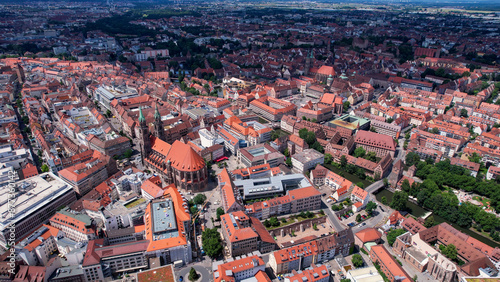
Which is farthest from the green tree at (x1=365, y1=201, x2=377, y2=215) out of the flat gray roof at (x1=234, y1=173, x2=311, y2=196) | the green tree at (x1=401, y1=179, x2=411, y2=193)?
the flat gray roof at (x1=234, y1=173, x2=311, y2=196)

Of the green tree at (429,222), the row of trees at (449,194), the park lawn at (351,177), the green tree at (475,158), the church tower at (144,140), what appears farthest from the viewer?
the green tree at (475,158)

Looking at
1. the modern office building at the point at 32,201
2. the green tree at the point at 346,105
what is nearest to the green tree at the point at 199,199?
the modern office building at the point at 32,201

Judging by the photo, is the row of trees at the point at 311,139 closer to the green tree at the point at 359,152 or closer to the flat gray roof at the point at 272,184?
the green tree at the point at 359,152

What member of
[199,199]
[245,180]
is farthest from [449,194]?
[199,199]

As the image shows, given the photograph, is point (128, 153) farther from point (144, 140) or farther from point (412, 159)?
point (412, 159)

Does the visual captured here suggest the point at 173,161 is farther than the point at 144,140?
No

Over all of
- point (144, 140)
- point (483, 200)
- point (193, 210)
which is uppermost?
point (144, 140)
